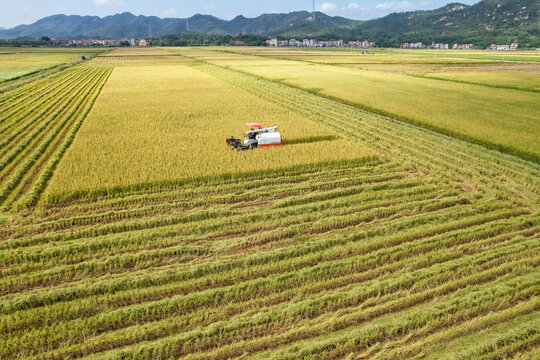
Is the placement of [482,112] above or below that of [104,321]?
above

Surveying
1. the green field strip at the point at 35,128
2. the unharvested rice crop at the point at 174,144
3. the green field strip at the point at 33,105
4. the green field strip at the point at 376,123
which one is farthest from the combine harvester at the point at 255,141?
the green field strip at the point at 33,105

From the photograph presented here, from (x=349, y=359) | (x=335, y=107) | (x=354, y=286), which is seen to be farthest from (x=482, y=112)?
(x=349, y=359)

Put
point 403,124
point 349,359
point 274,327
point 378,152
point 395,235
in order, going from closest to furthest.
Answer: point 349,359 < point 274,327 < point 395,235 < point 378,152 < point 403,124

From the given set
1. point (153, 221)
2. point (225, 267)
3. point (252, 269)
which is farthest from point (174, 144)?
point (252, 269)

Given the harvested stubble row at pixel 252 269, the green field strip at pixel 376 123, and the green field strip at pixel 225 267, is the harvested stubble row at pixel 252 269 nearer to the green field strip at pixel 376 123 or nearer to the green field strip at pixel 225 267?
the green field strip at pixel 225 267

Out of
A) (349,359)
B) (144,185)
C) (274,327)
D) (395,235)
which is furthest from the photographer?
(144,185)

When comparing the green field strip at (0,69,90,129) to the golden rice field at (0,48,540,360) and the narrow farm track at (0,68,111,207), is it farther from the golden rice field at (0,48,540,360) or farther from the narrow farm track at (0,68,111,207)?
the golden rice field at (0,48,540,360)

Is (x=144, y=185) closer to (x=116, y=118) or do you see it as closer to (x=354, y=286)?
(x=354, y=286)

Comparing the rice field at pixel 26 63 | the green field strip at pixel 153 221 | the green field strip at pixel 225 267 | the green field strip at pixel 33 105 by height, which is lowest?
the green field strip at pixel 225 267

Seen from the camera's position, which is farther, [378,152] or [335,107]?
[335,107]
